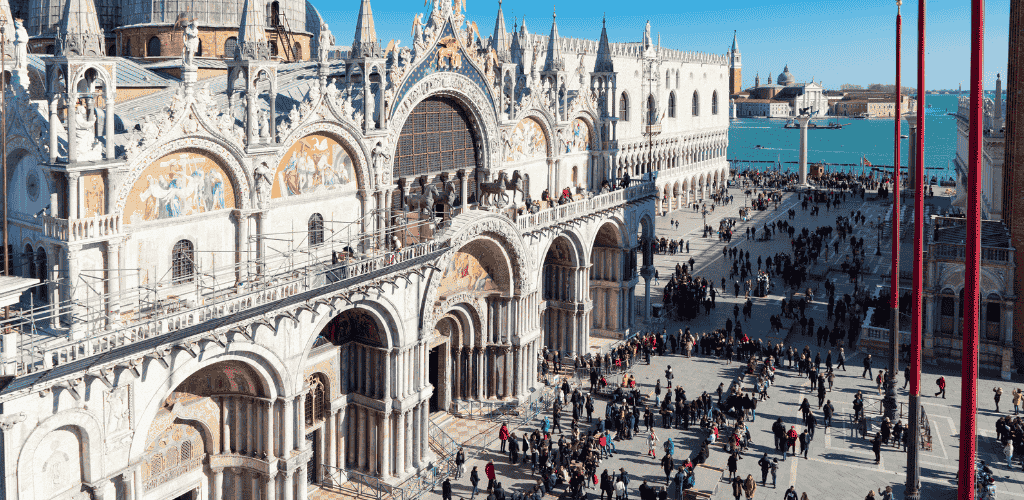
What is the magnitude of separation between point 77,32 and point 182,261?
641 centimetres

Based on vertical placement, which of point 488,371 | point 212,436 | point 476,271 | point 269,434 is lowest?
point 488,371

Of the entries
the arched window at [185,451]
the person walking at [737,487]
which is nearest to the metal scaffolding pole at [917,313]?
the person walking at [737,487]

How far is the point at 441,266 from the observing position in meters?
29.3

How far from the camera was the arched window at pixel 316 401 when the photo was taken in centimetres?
2752

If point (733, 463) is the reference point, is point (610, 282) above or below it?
above

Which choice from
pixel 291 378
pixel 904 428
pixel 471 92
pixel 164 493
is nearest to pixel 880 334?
pixel 904 428

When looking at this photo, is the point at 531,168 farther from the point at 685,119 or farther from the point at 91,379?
the point at 685,119

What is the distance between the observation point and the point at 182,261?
76.4 feet

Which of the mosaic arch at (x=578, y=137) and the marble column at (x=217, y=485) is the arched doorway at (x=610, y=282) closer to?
the mosaic arch at (x=578, y=137)

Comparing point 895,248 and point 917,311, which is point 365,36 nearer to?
point 895,248

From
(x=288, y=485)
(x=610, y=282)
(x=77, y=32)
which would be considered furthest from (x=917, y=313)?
(x=610, y=282)

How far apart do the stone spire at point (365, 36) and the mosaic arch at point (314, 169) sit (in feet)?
10.3

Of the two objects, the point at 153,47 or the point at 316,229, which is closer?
the point at 316,229

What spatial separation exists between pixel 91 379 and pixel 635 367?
87.2 feet
